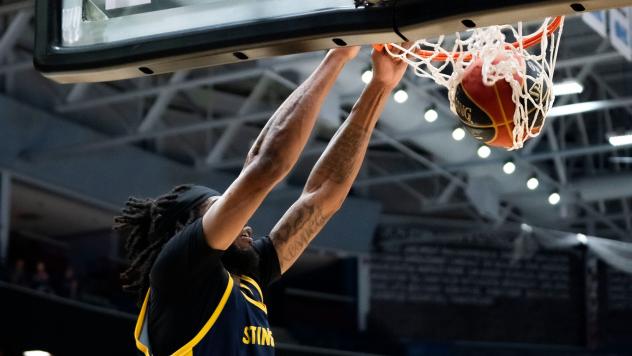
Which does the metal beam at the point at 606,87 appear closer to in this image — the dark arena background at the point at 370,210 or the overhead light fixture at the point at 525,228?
the dark arena background at the point at 370,210

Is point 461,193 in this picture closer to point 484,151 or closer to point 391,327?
point 391,327

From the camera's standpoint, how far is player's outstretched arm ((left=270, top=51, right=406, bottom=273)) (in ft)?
11.7

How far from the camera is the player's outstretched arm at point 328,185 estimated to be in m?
3.56

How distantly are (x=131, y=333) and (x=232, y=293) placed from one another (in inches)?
355

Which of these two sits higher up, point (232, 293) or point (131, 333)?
point (232, 293)

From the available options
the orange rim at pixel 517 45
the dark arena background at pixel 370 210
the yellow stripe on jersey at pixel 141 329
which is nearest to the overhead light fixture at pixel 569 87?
the dark arena background at pixel 370 210

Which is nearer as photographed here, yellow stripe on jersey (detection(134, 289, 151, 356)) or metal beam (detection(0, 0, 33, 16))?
yellow stripe on jersey (detection(134, 289, 151, 356))

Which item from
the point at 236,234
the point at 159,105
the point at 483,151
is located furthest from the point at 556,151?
the point at 236,234

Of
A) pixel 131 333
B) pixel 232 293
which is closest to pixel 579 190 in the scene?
pixel 131 333

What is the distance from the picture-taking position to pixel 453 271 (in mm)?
15594

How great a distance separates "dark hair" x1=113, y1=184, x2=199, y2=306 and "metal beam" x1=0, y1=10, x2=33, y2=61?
8.86m

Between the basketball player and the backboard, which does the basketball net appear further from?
the backboard

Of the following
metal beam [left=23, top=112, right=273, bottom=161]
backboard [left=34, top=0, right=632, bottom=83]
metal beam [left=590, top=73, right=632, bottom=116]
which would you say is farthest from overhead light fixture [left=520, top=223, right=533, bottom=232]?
backboard [left=34, top=0, right=632, bottom=83]

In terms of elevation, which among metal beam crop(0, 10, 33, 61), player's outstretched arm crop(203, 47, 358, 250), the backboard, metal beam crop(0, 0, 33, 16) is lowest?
metal beam crop(0, 10, 33, 61)
